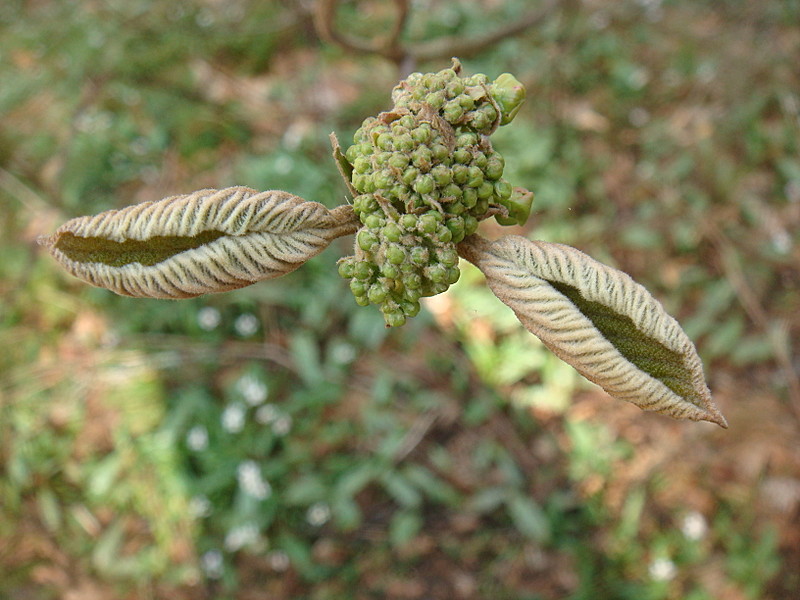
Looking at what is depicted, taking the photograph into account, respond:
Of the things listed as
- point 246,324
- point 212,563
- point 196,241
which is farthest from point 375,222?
point 212,563

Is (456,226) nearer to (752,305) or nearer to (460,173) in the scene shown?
(460,173)

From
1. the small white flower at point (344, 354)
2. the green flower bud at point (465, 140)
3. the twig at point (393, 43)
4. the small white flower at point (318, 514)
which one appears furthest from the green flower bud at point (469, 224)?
the small white flower at point (318, 514)

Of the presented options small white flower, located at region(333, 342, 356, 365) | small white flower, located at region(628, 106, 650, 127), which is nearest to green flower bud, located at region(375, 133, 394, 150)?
small white flower, located at region(333, 342, 356, 365)

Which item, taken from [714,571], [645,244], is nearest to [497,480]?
[714,571]

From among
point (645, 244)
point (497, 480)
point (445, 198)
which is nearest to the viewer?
point (445, 198)

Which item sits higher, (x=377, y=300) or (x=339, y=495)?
(x=377, y=300)

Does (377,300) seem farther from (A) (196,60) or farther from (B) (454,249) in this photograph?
(A) (196,60)

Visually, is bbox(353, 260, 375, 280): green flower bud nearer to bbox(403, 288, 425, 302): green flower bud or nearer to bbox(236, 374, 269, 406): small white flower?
bbox(403, 288, 425, 302): green flower bud
